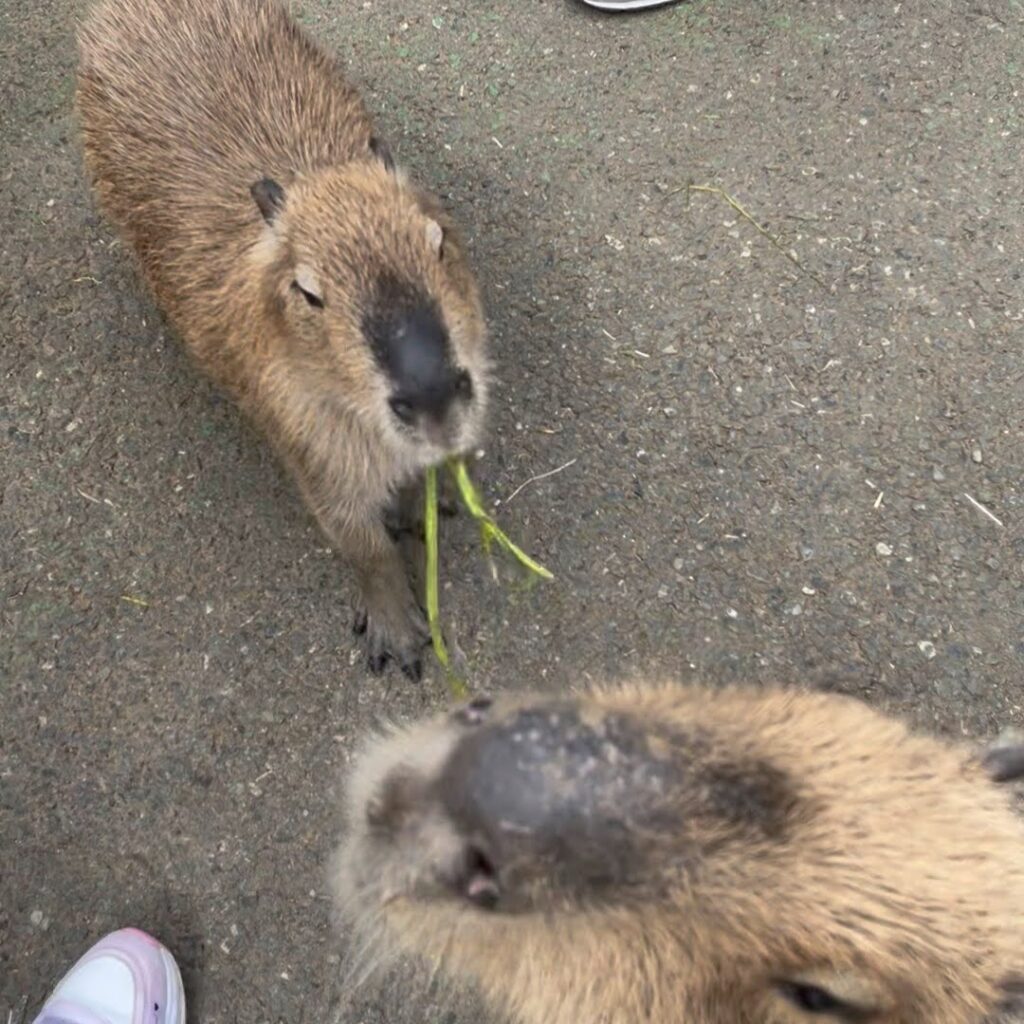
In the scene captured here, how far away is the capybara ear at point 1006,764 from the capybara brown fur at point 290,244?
3.60 ft

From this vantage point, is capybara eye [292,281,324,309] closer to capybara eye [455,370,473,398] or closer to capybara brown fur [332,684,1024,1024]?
capybara eye [455,370,473,398]

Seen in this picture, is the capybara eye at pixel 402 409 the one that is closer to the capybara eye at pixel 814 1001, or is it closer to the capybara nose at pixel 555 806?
the capybara nose at pixel 555 806

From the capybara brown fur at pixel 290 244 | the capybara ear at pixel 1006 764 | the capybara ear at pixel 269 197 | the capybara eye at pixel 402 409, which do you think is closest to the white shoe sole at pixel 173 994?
the capybara brown fur at pixel 290 244

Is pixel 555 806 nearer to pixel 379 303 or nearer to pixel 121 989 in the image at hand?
pixel 379 303

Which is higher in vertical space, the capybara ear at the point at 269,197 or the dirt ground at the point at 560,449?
the capybara ear at the point at 269,197

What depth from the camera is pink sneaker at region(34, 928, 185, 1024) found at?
2348 mm

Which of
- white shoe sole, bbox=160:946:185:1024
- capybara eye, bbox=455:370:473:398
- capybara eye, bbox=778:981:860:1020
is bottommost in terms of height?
white shoe sole, bbox=160:946:185:1024

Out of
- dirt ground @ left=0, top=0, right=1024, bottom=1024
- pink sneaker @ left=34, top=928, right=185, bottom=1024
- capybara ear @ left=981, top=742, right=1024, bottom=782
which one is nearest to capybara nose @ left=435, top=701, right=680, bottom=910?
capybara ear @ left=981, top=742, right=1024, bottom=782

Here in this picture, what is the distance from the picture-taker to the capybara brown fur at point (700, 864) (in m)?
1.13

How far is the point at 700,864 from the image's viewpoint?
1.17 m

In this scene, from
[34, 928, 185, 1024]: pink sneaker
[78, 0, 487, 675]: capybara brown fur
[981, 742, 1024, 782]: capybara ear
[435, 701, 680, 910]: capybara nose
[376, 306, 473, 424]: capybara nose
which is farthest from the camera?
[34, 928, 185, 1024]: pink sneaker

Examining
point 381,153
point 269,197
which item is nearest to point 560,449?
point 381,153

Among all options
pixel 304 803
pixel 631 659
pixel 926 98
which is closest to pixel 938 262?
pixel 926 98

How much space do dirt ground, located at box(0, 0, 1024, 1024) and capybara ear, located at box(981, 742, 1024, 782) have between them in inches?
42.0
